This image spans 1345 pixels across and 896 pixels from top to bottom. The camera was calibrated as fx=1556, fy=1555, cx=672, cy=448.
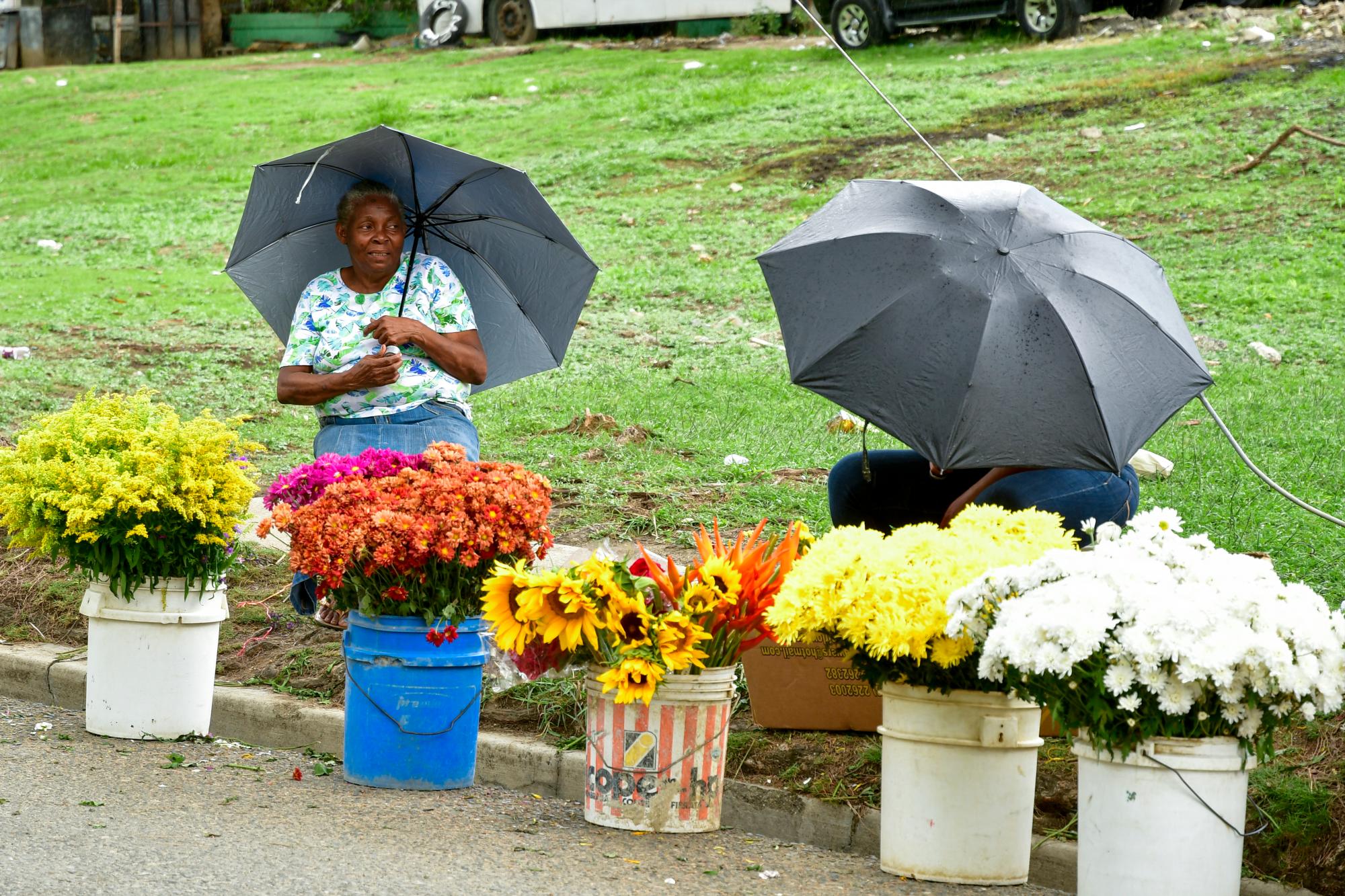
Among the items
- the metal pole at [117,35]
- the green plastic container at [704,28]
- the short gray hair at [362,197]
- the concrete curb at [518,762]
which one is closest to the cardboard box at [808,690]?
the concrete curb at [518,762]

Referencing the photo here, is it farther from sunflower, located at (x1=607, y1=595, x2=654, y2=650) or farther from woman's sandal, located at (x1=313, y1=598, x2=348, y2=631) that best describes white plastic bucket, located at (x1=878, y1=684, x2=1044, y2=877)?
woman's sandal, located at (x1=313, y1=598, x2=348, y2=631)

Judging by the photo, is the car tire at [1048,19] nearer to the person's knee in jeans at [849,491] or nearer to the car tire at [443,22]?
the car tire at [443,22]

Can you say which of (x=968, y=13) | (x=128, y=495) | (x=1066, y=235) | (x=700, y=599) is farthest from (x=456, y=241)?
(x=968, y=13)

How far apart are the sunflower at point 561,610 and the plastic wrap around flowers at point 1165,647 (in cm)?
119

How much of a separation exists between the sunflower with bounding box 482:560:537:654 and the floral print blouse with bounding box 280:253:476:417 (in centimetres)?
150

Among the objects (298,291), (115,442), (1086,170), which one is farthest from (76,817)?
(1086,170)

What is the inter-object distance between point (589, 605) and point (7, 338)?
9.26m

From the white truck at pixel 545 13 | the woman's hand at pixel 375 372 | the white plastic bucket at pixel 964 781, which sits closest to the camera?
the white plastic bucket at pixel 964 781

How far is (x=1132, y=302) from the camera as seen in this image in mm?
4680

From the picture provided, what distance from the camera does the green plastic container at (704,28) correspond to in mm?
27734

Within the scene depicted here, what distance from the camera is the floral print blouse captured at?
5.81 metres

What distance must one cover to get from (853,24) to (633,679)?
759 inches

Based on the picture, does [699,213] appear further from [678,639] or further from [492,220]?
[678,639]

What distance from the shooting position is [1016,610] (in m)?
3.65
